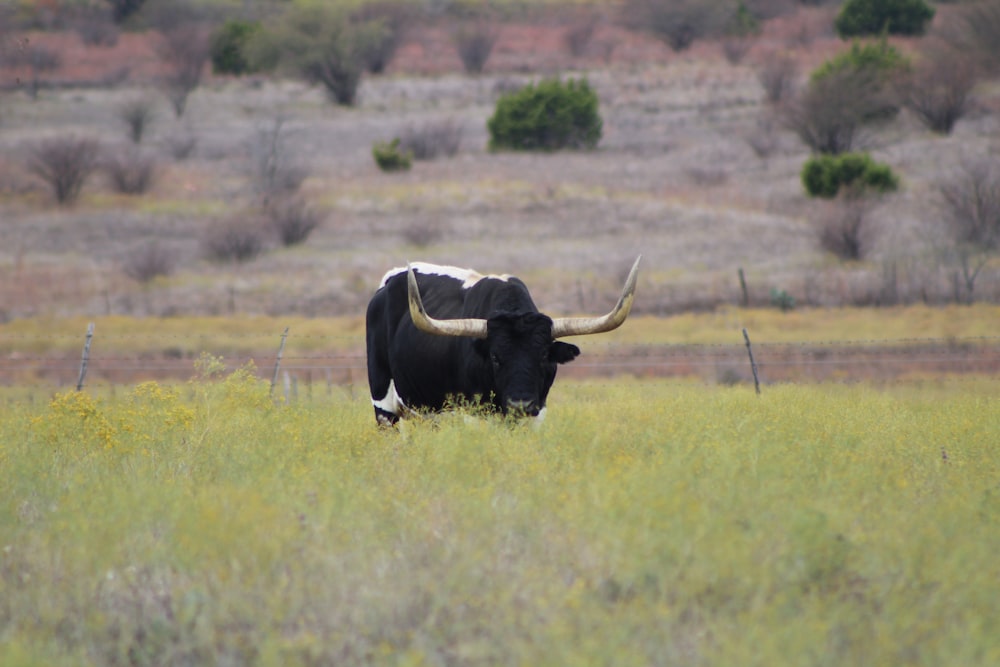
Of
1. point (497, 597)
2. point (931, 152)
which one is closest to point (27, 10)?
point (497, 597)

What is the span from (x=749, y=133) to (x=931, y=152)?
26.5 feet

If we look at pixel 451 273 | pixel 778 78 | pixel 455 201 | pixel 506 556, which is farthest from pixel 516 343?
pixel 778 78

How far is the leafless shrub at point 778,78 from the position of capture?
5459 centimetres

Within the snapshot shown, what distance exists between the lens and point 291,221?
A: 3525cm

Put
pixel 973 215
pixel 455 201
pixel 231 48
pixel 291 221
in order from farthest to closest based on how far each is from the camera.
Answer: pixel 231 48 < pixel 455 201 < pixel 291 221 < pixel 973 215

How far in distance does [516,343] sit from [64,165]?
35363 mm

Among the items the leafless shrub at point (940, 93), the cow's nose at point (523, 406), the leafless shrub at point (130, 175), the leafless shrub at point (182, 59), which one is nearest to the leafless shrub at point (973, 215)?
the leafless shrub at point (940, 93)

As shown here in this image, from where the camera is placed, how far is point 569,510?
6.09 m

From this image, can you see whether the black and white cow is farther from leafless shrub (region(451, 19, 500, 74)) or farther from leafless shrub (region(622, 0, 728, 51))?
leafless shrub (region(622, 0, 728, 51))

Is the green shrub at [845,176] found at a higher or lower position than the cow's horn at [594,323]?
lower

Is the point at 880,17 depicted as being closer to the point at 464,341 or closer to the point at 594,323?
the point at 594,323

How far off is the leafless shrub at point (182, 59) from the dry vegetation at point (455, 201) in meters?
0.83

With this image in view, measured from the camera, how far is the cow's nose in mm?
8414

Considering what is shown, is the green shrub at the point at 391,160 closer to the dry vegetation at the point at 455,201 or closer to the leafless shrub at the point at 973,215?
the dry vegetation at the point at 455,201
